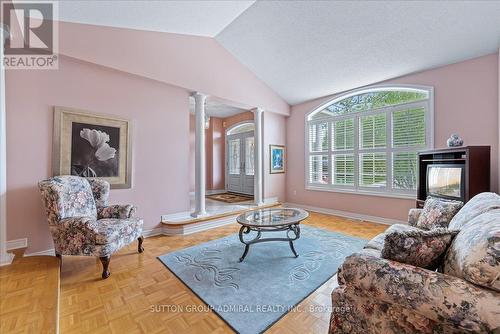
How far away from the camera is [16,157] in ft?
8.38

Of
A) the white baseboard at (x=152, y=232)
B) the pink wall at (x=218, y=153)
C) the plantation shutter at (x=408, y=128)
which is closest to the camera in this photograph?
the white baseboard at (x=152, y=232)

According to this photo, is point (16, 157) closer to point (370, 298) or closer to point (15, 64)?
point (15, 64)

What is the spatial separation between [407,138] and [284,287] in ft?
12.3

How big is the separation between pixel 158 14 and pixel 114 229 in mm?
2872

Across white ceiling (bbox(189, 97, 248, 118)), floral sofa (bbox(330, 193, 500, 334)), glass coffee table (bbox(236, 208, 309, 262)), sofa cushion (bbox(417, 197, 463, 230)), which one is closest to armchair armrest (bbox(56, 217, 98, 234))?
glass coffee table (bbox(236, 208, 309, 262))

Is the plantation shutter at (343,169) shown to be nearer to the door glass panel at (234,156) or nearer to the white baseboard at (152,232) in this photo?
the door glass panel at (234,156)

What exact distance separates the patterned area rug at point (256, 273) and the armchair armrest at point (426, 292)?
2.86 ft

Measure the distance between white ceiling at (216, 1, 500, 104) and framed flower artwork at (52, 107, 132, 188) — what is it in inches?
103

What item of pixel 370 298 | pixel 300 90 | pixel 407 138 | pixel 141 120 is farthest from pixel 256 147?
pixel 370 298

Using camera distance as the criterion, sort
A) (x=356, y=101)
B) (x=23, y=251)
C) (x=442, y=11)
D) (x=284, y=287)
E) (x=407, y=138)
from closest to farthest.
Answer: (x=284, y=287) → (x=23, y=251) → (x=442, y=11) → (x=407, y=138) → (x=356, y=101)

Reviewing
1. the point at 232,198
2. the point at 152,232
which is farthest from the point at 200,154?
the point at 232,198

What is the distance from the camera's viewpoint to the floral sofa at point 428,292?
2.93ft
